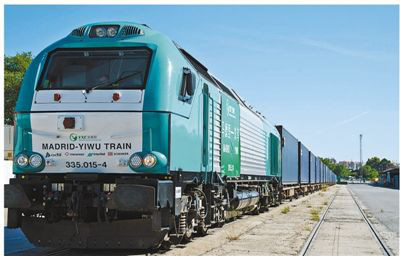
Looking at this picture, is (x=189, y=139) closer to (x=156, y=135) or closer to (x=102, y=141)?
(x=156, y=135)

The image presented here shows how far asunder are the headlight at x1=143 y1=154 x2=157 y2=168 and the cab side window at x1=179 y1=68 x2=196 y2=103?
1.34m

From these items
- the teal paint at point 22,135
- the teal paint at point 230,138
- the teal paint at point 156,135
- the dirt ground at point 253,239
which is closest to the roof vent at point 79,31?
the teal paint at point 22,135

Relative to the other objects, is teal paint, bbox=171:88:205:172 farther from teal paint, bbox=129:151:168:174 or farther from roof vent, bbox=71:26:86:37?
roof vent, bbox=71:26:86:37

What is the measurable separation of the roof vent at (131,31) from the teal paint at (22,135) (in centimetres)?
210

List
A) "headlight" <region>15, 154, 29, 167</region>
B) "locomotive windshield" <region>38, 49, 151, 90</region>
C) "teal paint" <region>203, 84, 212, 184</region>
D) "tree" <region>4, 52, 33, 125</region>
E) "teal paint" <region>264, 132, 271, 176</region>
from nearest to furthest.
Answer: "headlight" <region>15, 154, 29, 167</region>
"locomotive windshield" <region>38, 49, 151, 90</region>
"teal paint" <region>203, 84, 212, 184</region>
"teal paint" <region>264, 132, 271, 176</region>
"tree" <region>4, 52, 33, 125</region>

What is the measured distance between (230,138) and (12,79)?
3772 centimetres

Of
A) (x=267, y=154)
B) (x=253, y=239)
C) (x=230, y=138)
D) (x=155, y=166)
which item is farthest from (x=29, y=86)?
(x=267, y=154)

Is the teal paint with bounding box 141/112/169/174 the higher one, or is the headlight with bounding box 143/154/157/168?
the teal paint with bounding box 141/112/169/174

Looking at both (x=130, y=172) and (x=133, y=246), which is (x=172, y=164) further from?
(x=133, y=246)

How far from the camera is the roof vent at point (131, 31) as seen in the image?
365 inches

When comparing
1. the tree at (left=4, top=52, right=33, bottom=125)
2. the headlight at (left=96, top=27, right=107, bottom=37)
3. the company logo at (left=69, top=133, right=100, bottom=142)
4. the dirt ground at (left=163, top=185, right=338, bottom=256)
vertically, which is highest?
the tree at (left=4, top=52, right=33, bottom=125)

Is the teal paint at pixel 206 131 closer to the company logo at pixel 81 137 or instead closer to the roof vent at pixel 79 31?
the roof vent at pixel 79 31

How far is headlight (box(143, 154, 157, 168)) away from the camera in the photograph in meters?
8.42

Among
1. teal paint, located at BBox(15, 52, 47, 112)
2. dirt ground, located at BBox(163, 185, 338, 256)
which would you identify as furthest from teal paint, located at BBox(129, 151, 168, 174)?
teal paint, located at BBox(15, 52, 47, 112)
